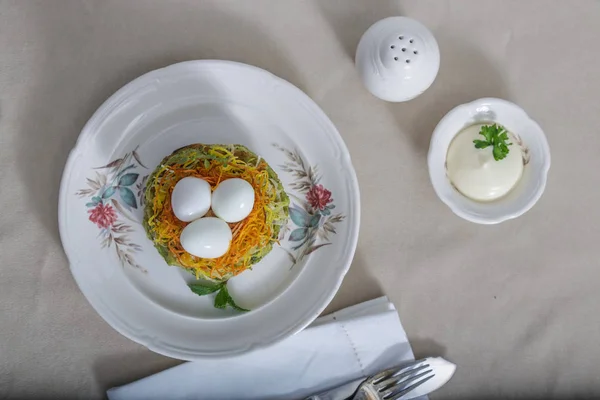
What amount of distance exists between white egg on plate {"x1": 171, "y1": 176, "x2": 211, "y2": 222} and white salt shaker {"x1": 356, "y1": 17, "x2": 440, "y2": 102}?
0.30 m

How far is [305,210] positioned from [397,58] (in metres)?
0.26

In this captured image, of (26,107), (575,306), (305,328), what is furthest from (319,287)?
(26,107)

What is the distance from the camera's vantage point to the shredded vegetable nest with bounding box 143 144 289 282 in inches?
30.6

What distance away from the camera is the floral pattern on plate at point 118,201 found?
2.87 feet

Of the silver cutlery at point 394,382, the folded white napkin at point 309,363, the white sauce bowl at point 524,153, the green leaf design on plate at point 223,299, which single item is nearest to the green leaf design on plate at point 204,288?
the green leaf design on plate at point 223,299

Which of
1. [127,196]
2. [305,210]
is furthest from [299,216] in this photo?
[127,196]

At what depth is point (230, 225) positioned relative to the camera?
0.77 m

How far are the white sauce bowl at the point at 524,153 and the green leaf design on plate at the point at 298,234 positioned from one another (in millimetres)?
209

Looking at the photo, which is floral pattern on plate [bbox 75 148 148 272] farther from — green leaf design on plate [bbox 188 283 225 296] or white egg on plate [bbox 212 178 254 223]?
white egg on plate [bbox 212 178 254 223]

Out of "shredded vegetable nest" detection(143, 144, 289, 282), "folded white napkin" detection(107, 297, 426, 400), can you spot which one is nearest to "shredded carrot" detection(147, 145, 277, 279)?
"shredded vegetable nest" detection(143, 144, 289, 282)

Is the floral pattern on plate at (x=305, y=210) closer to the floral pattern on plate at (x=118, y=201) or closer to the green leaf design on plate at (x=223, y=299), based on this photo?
the green leaf design on plate at (x=223, y=299)

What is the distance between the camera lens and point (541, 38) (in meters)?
0.96

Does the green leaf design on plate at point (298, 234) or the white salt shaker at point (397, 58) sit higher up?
the white salt shaker at point (397, 58)

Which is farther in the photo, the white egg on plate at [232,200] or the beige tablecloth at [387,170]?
the beige tablecloth at [387,170]
